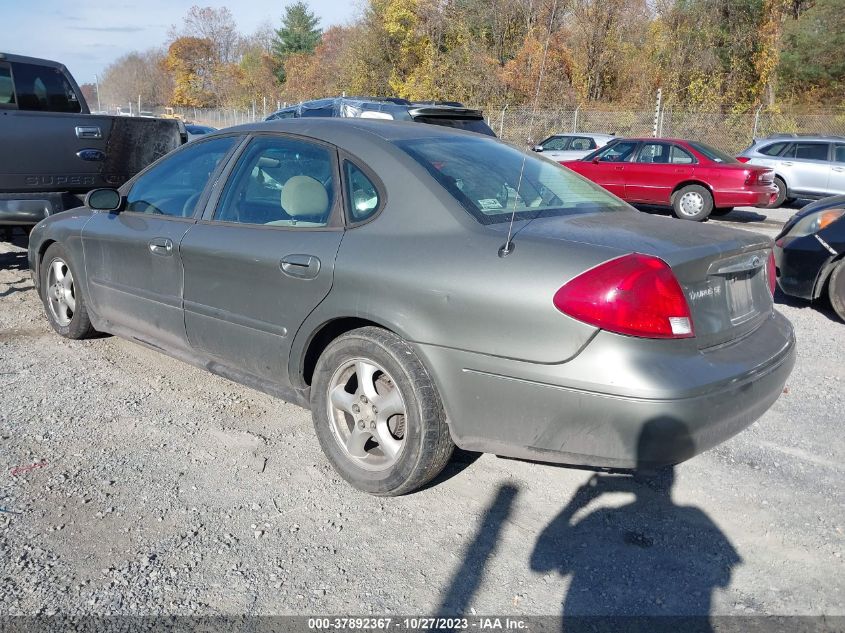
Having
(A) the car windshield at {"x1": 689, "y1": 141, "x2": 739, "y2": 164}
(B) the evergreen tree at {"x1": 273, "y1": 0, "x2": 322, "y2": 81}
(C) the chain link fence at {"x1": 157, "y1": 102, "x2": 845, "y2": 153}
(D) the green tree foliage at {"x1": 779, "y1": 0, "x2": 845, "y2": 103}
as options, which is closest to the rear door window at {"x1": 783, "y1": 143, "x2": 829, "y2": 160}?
(A) the car windshield at {"x1": 689, "y1": 141, "x2": 739, "y2": 164}

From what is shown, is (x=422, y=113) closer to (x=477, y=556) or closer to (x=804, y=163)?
(x=477, y=556)

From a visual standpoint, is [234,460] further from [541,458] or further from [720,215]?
[720,215]

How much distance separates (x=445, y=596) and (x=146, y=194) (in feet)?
10.4

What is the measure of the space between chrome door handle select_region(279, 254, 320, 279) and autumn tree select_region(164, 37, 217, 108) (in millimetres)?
75107

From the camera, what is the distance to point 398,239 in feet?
10.2

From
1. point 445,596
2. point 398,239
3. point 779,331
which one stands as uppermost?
point 398,239

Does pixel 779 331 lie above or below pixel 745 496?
above

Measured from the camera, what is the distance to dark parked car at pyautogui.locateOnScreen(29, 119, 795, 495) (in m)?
2.64

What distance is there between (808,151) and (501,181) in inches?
565

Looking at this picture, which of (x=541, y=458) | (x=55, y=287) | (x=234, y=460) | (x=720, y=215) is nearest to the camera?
(x=541, y=458)

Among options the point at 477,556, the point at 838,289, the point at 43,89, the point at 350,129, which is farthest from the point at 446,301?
the point at 43,89

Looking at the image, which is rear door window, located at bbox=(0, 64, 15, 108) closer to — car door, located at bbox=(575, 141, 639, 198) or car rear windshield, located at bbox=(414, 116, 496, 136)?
car rear windshield, located at bbox=(414, 116, 496, 136)

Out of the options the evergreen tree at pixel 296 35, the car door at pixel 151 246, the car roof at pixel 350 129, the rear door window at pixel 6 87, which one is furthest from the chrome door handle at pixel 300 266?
the evergreen tree at pixel 296 35

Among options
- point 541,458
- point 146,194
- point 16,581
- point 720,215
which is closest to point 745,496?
point 541,458
